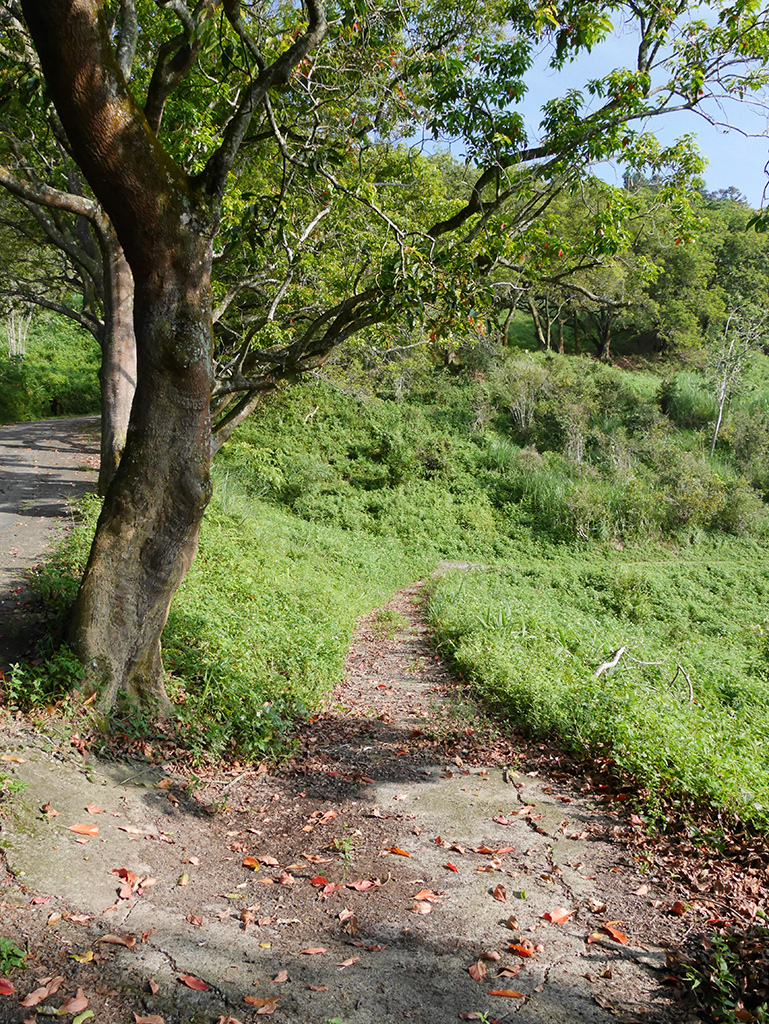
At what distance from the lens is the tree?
4574 mm

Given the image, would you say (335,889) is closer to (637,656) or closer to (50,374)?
(637,656)

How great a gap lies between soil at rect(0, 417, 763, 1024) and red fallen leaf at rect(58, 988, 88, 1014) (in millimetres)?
40

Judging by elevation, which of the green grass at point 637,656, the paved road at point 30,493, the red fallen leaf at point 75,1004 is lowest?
the green grass at point 637,656

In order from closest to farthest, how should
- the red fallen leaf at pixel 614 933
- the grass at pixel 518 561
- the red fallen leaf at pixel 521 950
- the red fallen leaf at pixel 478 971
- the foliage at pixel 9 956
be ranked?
the foliage at pixel 9 956 → the red fallen leaf at pixel 478 971 → the red fallen leaf at pixel 521 950 → the red fallen leaf at pixel 614 933 → the grass at pixel 518 561

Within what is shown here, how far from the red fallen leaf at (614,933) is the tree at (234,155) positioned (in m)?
3.74

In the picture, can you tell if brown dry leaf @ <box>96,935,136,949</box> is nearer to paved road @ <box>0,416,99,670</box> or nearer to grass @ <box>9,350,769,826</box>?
grass @ <box>9,350,769,826</box>

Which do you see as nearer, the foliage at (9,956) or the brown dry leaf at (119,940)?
the foliage at (9,956)

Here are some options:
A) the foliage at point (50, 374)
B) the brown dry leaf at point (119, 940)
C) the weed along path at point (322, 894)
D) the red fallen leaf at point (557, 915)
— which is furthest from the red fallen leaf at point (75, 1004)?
the foliage at point (50, 374)

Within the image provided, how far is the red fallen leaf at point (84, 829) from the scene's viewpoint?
3.89 meters

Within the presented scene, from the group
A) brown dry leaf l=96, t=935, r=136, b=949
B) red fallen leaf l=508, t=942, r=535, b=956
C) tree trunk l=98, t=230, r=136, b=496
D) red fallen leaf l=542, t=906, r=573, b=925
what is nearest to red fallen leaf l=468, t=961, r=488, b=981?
red fallen leaf l=508, t=942, r=535, b=956

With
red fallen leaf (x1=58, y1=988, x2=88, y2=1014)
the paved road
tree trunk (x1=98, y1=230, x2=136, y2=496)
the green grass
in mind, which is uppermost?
tree trunk (x1=98, y1=230, x2=136, y2=496)

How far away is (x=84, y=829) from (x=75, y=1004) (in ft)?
5.07

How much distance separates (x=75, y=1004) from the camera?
99.0 inches

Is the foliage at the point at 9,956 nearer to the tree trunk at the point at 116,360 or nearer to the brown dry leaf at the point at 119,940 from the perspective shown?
the brown dry leaf at the point at 119,940
